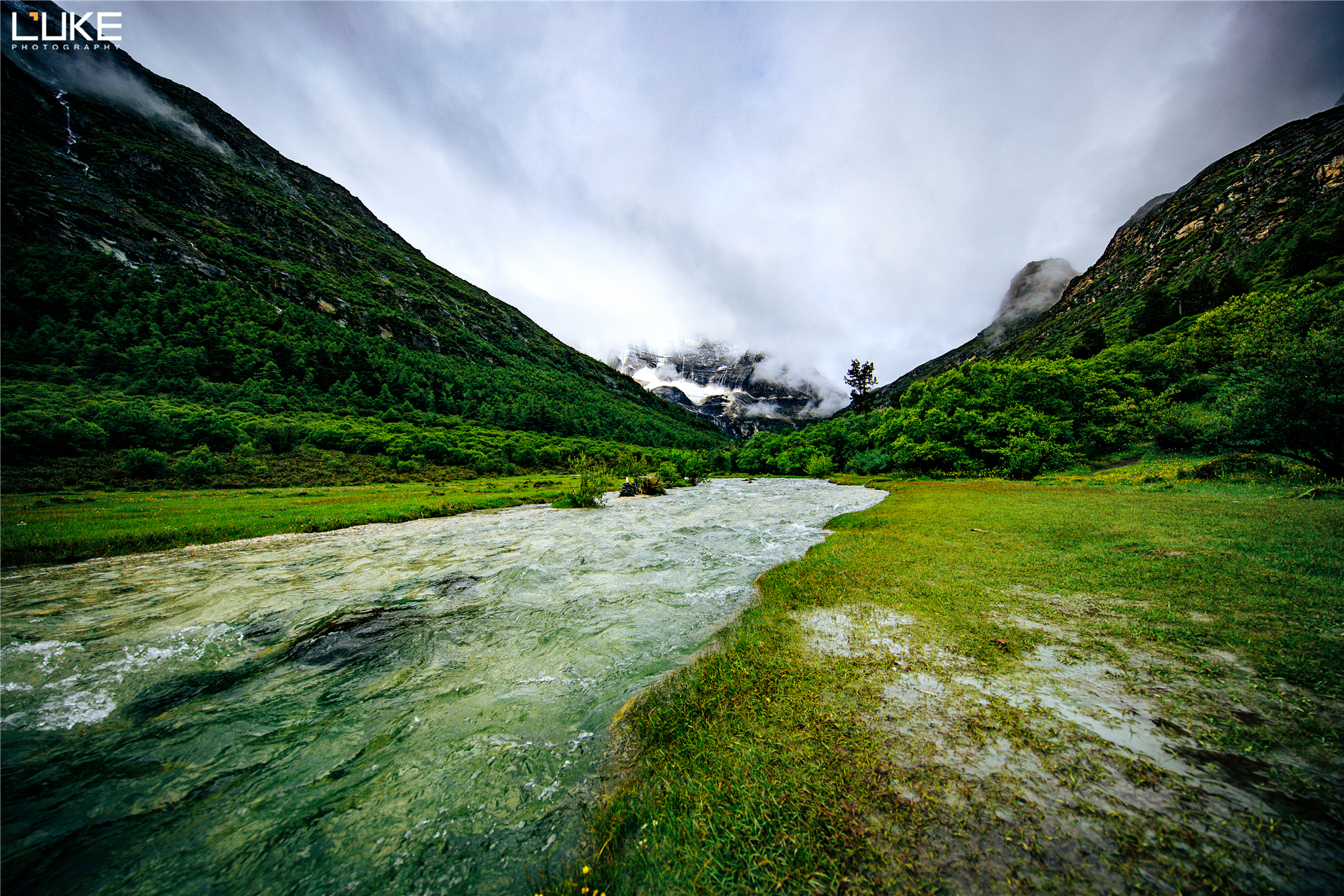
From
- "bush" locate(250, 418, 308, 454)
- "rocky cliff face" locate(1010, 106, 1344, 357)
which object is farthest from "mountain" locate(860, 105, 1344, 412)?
"bush" locate(250, 418, 308, 454)

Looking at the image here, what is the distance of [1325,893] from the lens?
270 centimetres

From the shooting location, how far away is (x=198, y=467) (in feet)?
104

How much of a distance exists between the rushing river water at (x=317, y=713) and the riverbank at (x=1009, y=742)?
1152 millimetres

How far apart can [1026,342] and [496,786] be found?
14274 centimetres

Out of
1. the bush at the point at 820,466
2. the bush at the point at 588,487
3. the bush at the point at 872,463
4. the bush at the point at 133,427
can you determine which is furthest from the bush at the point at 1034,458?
the bush at the point at 133,427

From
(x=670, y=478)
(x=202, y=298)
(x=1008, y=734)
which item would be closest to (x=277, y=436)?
(x=670, y=478)

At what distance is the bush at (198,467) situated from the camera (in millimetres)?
31000

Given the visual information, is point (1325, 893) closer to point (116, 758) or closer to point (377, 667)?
point (377, 667)

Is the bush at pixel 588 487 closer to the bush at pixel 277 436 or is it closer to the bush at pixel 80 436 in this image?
the bush at pixel 277 436

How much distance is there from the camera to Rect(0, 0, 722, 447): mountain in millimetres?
56250

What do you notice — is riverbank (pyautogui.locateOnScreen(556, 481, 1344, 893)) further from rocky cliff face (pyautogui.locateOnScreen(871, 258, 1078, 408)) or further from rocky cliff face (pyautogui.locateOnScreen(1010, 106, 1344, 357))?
rocky cliff face (pyautogui.locateOnScreen(871, 258, 1078, 408))

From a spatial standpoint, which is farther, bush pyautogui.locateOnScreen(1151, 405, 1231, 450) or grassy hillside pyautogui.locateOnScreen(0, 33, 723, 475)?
grassy hillside pyautogui.locateOnScreen(0, 33, 723, 475)

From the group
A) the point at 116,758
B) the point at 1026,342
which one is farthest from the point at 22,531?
the point at 1026,342

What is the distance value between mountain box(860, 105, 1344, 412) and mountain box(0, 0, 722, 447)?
327 feet
